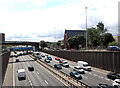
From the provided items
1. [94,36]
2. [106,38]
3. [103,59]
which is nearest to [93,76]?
[103,59]

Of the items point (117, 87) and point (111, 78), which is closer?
point (117, 87)

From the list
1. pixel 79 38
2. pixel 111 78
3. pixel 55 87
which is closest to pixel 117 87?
pixel 111 78

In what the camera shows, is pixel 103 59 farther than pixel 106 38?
No

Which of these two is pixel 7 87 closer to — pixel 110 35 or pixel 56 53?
pixel 110 35

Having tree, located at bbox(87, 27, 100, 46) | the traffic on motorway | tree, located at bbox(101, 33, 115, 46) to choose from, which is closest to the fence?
the traffic on motorway

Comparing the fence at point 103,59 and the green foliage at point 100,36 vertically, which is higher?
the green foliage at point 100,36

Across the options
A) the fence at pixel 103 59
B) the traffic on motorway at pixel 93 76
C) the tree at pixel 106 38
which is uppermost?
the tree at pixel 106 38

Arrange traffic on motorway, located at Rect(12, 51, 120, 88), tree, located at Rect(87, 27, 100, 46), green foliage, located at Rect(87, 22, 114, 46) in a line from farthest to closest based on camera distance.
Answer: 1. tree, located at Rect(87, 27, 100, 46)
2. green foliage, located at Rect(87, 22, 114, 46)
3. traffic on motorway, located at Rect(12, 51, 120, 88)

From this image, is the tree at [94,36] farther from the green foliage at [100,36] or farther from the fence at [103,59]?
the fence at [103,59]

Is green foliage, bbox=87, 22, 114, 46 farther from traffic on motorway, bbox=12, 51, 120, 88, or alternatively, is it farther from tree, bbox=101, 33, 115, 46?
traffic on motorway, bbox=12, 51, 120, 88

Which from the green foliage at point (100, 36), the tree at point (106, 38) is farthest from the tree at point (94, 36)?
the tree at point (106, 38)

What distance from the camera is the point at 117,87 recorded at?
971 inches

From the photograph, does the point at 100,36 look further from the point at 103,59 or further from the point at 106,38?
the point at 103,59

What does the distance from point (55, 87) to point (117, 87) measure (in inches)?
492
